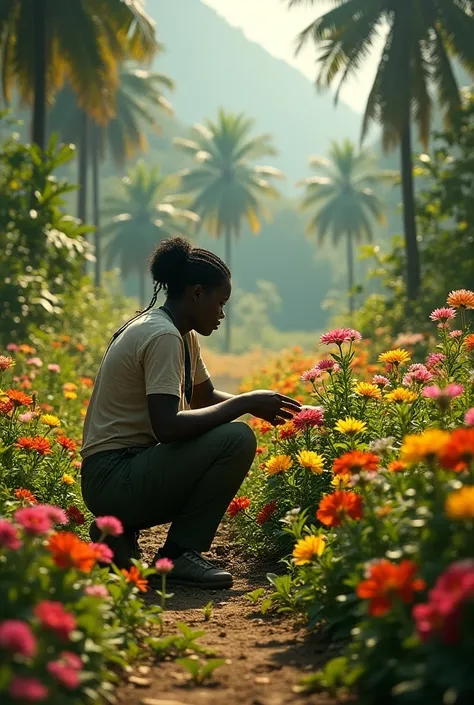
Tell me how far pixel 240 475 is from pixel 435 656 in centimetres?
189

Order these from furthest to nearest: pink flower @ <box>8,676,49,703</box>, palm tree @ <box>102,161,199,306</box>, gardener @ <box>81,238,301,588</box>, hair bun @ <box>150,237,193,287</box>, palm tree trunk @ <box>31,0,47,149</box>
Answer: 1. palm tree @ <box>102,161,199,306</box>
2. palm tree trunk @ <box>31,0,47,149</box>
3. hair bun @ <box>150,237,193,287</box>
4. gardener @ <box>81,238,301,588</box>
5. pink flower @ <box>8,676,49,703</box>

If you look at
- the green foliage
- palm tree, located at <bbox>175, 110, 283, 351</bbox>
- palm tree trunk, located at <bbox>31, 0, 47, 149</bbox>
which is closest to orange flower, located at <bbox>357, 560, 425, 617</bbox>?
the green foliage

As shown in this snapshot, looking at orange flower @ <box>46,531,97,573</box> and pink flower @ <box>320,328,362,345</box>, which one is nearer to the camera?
orange flower @ <box>46,531,97,573</box>

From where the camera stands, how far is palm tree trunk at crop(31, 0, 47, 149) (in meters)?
11.9

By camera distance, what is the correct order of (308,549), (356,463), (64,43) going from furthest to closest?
(64,43) < (308,549) < (356,463)

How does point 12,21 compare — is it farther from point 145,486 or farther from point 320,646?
point 320,646

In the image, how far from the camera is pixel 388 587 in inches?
67.3

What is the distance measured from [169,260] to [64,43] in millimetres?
9747

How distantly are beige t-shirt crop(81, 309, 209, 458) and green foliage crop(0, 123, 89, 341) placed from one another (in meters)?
5.10

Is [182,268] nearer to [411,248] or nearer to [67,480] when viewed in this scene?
[67,480]

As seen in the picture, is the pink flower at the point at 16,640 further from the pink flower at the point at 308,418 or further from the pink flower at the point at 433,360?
the pink flower at the point at 433,360

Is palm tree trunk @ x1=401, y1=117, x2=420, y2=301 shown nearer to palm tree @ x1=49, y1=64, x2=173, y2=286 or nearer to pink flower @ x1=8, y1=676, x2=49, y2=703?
pink flower @ x1=8, y1=676, x2=49, y2=703

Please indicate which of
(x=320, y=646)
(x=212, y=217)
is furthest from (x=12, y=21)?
(x=212, y=217)

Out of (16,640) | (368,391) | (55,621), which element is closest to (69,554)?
(55,621)
